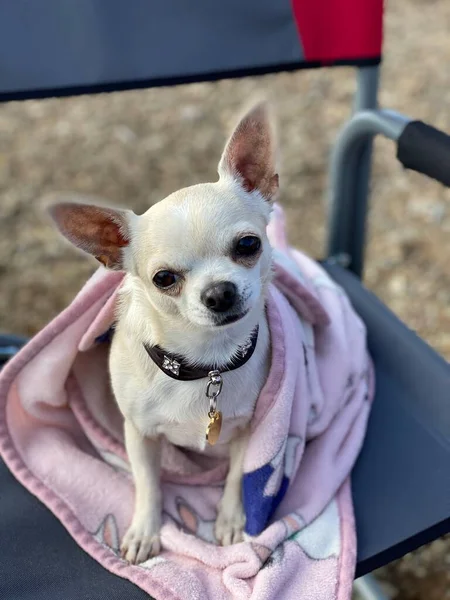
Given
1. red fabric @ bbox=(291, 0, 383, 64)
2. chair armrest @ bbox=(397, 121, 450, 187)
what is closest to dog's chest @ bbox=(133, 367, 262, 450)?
chair armrest @ bbox=(397, 121, 450, 187)

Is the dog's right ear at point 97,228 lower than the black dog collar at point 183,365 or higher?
higher

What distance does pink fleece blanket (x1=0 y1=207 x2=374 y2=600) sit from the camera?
91 centimetres

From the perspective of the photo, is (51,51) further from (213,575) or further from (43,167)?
(43,167)

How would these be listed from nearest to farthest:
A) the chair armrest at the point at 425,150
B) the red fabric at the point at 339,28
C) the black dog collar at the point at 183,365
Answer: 1. the black dog collar at the point at 183,365
2. the chair armrest at the point at 425,150
3. the red fabric at the point at 339,28

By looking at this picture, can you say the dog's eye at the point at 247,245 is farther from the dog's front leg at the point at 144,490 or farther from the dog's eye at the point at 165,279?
the dog's front leg at the point at 144,490

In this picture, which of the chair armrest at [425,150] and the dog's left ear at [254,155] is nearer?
the dog's left ear at [254,155]

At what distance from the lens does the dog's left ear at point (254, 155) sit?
Answer: 834 millimetres

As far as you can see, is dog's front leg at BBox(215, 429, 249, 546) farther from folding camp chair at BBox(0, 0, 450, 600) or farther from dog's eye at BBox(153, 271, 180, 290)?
→ dog's eye at BBox(153, 271, 180, 290)

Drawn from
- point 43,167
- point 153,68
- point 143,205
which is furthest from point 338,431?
point 43,167

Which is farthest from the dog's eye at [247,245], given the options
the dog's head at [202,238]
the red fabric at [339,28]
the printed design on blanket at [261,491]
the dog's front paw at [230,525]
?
the red fabric at [339,28]

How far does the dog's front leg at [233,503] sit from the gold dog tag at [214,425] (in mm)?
81

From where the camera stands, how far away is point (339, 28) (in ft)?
3.89

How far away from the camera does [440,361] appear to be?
115 centimetres

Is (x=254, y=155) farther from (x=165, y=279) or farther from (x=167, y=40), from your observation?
(x=167, y=40)
